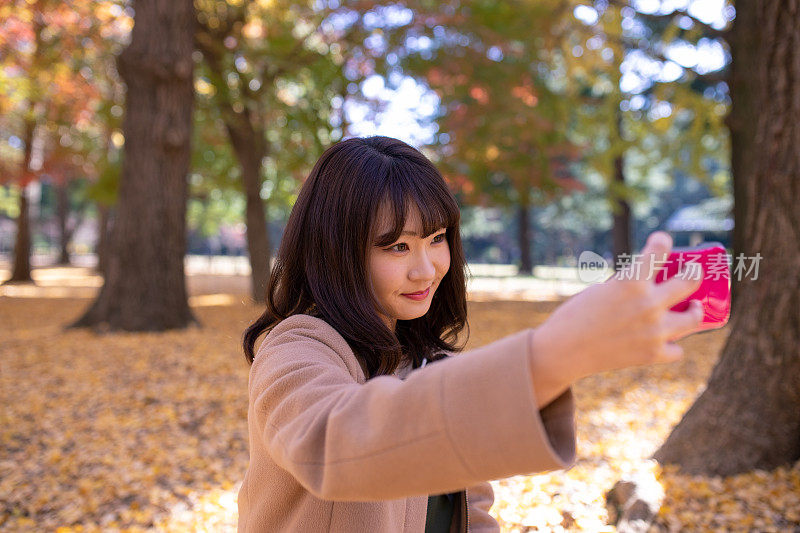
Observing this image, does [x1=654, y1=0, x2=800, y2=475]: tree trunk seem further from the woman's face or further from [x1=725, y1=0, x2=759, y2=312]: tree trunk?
[x1=725, y1=0, x2=759, y2=312]: tree trunk

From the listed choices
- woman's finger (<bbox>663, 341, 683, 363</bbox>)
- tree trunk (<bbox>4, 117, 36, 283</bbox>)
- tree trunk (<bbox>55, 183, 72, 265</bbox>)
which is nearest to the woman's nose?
woman's finger (<bbox>663, 341, 683, 363</bbox>)

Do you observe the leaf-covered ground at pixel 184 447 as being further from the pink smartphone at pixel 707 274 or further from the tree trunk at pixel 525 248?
the tree trunk at pixel 525 248

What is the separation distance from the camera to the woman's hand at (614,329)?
0.70 meters

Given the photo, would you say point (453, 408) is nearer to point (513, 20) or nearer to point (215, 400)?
point (215, 400)

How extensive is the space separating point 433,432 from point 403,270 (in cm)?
61

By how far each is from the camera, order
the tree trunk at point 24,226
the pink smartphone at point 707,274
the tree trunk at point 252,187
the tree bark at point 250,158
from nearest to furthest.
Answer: the pink smartphone at point 707,274
the tree bark at point 250,158
the tree trunk at point 252,187
the tree trunk at point 24,226

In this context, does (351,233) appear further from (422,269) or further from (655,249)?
(655,249)

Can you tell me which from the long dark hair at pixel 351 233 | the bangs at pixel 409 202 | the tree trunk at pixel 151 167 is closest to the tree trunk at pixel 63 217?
the tree trunk at pixel 151 167

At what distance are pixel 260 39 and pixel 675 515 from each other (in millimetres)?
10920

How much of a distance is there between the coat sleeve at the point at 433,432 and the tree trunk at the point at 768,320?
2.56 metres

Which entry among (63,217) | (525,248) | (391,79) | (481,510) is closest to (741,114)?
(391,79)

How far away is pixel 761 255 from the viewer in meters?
2.97

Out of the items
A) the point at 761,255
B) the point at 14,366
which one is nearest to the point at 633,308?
the point at 761,255

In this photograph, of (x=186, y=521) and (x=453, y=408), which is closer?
(x=453, y=408)
